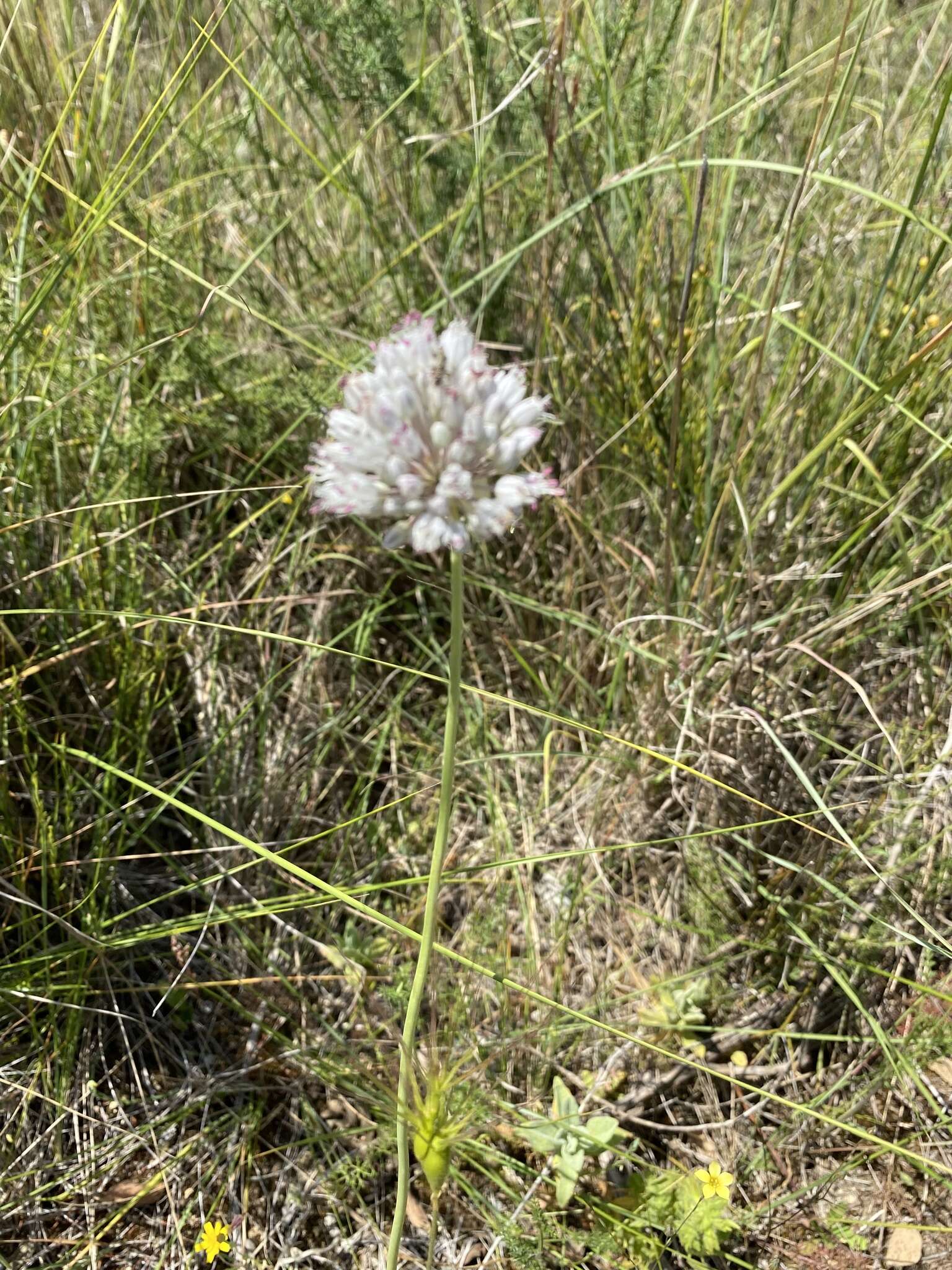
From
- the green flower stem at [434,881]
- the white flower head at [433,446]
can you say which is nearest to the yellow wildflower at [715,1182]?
the green flower stem at [434,881]

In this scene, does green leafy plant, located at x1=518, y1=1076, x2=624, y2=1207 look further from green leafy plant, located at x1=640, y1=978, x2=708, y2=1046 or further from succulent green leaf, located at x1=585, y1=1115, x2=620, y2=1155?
green leafy plant, located at x1=640, y1=978, x2=708, y2=1046

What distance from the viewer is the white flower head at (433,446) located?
1217 mm

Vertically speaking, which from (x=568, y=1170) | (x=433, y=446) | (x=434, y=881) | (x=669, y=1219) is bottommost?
(x=669, y=1219)

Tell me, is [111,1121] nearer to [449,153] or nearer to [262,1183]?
[262,1183]

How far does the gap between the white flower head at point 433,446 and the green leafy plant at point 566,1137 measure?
1.12 metres

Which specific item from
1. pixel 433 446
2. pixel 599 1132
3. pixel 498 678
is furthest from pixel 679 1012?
pixel 433 446

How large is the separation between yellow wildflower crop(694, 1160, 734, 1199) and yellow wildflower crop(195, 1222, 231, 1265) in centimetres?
86

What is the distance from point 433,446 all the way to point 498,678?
4.36 ft

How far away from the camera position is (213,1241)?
170 cm

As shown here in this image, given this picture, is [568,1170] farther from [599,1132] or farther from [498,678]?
[498,678]

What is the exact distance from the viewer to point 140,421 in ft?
7.38

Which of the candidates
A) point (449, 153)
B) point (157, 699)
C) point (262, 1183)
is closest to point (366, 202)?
point (449, 153)

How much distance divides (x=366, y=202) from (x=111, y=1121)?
2.17m

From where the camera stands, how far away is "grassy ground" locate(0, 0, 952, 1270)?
1836 mm
